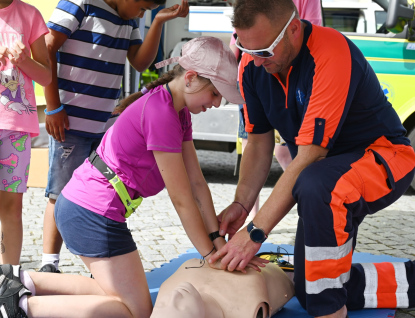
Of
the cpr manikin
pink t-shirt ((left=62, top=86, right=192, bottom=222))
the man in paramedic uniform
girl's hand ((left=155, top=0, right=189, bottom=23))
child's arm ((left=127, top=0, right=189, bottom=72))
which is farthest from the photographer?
child's arm ((left=127, top=0, right=189, bottom=72))

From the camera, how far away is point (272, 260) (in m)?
3.07

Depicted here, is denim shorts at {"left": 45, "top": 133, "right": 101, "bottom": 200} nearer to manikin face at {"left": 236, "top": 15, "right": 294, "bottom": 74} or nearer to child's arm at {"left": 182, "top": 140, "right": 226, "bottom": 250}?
child's arm at {"left": 182, "top": 140, "right": 226, "bottom": 250}

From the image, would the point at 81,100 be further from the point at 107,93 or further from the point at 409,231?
the point at 409,231

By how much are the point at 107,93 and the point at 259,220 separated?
1262mm

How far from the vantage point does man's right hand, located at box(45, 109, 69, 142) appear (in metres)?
3.04

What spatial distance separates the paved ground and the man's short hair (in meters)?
1.52

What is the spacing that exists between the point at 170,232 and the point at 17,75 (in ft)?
5.92

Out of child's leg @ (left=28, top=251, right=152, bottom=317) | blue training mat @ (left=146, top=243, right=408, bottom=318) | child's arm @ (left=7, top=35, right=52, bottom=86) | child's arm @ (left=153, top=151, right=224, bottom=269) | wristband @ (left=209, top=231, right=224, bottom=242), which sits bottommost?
blue training mat @ (left=146, top=243, right=408, bottom=318)

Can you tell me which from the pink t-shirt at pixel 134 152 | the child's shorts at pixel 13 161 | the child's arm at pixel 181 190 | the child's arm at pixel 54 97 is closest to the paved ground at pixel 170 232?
the child's shorts at pixel 13 161

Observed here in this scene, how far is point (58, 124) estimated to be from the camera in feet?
10.00

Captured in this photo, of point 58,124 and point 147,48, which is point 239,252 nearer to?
point 58,124

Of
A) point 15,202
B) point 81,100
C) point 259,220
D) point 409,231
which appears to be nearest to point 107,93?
point 81,100

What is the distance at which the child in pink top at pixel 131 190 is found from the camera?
93.5 inches

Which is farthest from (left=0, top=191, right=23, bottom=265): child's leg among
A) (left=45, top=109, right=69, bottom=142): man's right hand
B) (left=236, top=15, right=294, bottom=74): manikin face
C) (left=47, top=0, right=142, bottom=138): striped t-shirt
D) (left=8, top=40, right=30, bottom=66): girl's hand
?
(left=236, top=15, right=294, bottom=74): manikin face
